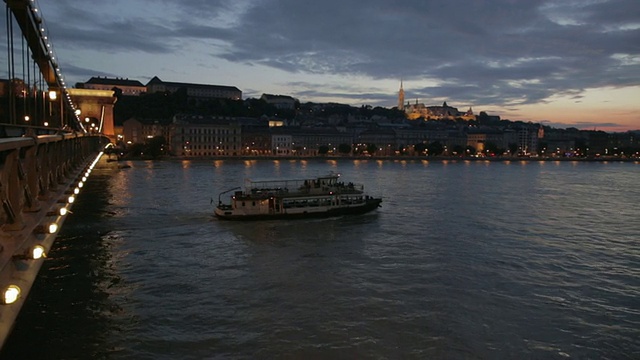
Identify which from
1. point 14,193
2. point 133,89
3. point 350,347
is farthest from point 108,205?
point 133,89

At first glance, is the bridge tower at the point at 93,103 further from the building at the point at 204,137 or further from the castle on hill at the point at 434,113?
the castle on hill at the point at 434,113

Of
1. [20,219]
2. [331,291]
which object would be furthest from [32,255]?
[331,291]

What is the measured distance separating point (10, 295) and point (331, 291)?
8.40m

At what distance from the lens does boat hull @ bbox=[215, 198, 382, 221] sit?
21.8m

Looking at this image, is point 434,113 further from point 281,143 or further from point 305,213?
point 305,213

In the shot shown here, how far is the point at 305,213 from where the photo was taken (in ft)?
75.3

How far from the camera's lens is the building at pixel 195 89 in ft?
365

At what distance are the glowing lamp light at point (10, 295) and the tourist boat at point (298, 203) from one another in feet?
58.1

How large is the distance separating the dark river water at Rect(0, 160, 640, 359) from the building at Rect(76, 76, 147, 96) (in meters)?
90.3

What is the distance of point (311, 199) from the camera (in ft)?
78.4

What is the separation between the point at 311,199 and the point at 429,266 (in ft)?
34.0

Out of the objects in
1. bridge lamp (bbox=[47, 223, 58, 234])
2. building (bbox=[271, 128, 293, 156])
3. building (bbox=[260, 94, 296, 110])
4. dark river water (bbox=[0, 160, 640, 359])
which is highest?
building (bbox=[260, 94, 296, 110])

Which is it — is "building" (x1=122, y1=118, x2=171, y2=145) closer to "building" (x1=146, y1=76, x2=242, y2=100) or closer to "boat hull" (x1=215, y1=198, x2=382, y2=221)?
"building" (x1=146, y1=76, x2=242, y2=100)

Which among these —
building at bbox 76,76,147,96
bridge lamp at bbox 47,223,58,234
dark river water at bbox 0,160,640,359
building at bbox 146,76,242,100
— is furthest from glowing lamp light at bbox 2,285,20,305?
building at bbox 146,76,242,100
